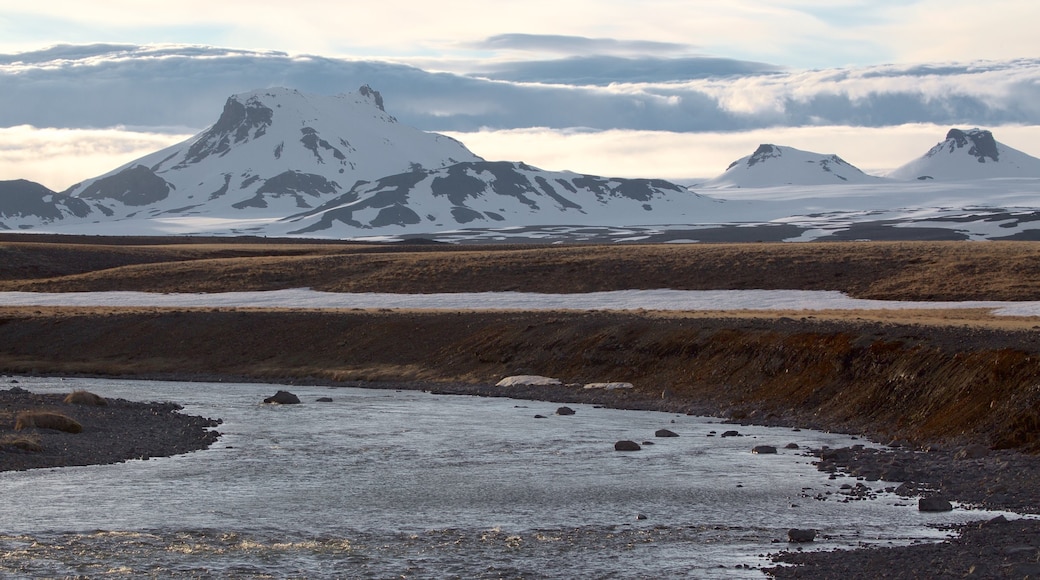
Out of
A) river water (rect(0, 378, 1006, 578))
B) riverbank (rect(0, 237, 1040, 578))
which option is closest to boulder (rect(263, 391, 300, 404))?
river water (rect(0, 378, 1006, 578))

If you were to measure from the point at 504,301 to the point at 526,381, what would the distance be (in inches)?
980

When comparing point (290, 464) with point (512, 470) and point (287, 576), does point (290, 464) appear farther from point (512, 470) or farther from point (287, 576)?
point (287, 576)

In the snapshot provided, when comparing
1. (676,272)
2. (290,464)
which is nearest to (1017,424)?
(290,464)

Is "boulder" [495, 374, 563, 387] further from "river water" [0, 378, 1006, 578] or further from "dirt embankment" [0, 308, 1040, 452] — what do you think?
"river water" [0, 378, 1006, 578]

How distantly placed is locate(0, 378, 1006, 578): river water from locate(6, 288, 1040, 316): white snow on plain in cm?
3439

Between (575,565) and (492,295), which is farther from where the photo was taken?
(492,295)

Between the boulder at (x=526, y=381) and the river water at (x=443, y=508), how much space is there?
1390cm

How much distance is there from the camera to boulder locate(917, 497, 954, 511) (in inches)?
1100

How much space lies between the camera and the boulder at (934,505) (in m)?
27.9

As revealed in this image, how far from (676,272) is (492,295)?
16838mm

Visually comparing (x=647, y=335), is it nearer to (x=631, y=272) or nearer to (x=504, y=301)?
(x=504, y=301)

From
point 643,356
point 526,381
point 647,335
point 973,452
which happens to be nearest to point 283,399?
point 526,381

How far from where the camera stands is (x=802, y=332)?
52.0m

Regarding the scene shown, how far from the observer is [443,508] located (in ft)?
94.3
